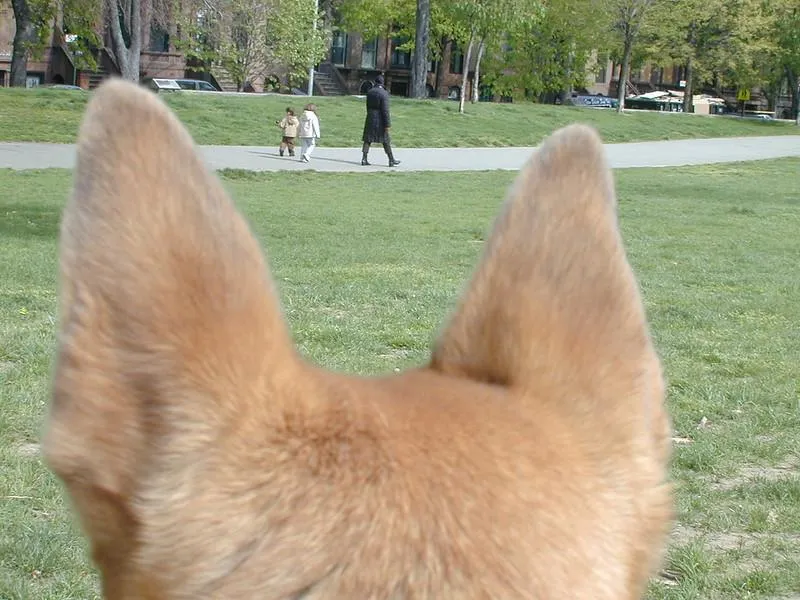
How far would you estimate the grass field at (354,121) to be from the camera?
117 feet

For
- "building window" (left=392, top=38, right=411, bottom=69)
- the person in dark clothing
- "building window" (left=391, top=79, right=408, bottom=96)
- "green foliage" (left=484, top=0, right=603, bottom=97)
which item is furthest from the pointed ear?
"building window" (left=391, top=79, right=408, bottom=96)

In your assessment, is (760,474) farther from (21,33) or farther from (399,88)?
(399,88)

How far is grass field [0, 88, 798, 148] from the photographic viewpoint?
35531mm

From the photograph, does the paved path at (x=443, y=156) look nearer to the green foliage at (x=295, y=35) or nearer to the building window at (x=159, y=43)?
the green foliage at (x=295, y=35)

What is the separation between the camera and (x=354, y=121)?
43.4 metres

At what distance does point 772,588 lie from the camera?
5125 millimetres

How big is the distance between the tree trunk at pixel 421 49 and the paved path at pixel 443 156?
15438mm

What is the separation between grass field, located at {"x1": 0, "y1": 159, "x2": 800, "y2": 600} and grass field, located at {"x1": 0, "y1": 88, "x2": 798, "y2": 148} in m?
11.1

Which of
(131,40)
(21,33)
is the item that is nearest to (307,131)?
(131,40)

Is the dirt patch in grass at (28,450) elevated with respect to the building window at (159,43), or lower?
lower

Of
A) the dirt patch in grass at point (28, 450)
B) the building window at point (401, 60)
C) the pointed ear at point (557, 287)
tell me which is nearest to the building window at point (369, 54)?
the building window at point (401, 60)

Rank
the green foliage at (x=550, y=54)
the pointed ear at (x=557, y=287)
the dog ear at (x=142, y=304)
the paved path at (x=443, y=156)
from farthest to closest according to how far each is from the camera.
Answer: the green foliage at (x=550, y=54)
the paved path at (x=443, y=156)
the pointed ear at (x=557, y=287)
the dog ear at (x=142, y=304)

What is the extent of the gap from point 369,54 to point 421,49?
24.4m

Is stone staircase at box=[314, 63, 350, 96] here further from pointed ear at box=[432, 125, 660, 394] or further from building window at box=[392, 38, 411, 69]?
pointed ear at box=[432, 125, 660, 394]
